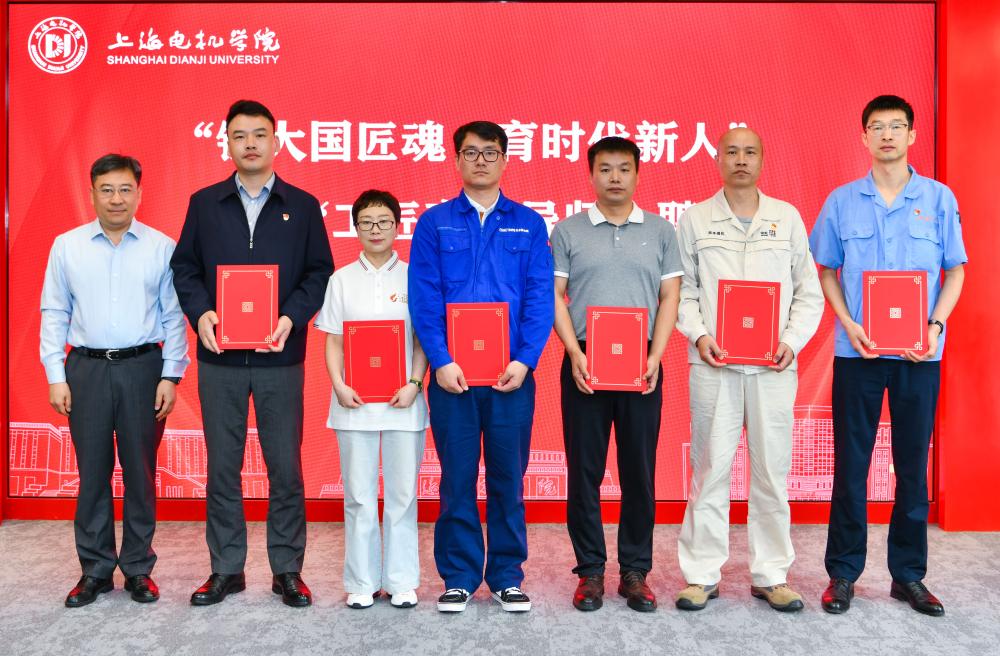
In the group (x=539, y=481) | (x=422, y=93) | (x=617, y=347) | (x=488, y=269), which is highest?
(x=422, y=93)

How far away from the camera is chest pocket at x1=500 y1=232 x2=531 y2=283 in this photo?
2652 millimetres

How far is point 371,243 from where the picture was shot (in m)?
2.70

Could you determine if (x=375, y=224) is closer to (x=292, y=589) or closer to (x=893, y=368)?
(x=292, y=589)

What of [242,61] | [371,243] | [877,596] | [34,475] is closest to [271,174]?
[371,243]

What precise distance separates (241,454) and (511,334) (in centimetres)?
108

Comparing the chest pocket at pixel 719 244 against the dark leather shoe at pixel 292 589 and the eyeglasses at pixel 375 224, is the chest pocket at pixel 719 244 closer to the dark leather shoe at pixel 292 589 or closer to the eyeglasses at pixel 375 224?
the eyeglasses at pixel 375 224

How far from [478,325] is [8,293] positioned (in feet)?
8.67

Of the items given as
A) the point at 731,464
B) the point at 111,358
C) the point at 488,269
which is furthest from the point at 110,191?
the point at 731,464

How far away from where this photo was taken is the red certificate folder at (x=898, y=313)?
2.68m

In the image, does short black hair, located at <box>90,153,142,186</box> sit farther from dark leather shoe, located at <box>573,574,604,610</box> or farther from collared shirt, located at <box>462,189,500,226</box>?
dark leather shoe, located at <box>573,574,604,610</box>

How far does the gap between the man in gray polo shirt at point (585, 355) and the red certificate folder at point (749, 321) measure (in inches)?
7.3

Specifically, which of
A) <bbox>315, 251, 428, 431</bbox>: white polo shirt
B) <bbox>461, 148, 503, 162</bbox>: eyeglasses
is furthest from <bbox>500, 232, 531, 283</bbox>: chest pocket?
<bbox>315, 251, 428, 431</bbox>: white polo shirt

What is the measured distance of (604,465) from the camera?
9.05 feet

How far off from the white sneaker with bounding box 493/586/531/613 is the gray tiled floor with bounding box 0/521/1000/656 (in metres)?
0.03
